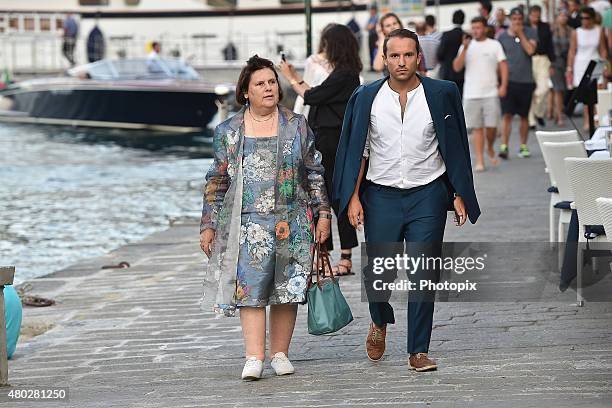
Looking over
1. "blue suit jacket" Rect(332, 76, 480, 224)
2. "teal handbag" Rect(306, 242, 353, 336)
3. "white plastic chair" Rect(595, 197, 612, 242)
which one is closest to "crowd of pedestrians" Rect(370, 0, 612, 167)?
"blue suit jacket" Rect(332, 76, 480, 224)

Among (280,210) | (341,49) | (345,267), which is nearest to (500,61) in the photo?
(345,267)

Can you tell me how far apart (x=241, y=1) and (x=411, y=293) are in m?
46.9

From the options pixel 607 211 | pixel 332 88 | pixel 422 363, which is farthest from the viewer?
pixel 332 88

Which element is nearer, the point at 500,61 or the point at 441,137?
the point at 441,137

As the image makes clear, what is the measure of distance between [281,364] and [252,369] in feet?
0.70

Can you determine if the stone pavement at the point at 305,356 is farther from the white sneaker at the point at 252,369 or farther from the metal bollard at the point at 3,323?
the metal bollard at the point at 3,323

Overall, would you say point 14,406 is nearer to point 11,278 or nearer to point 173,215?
point 11,278

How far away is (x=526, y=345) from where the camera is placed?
810cm

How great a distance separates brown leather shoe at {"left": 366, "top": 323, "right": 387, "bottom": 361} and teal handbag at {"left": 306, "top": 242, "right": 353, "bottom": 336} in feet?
0.79

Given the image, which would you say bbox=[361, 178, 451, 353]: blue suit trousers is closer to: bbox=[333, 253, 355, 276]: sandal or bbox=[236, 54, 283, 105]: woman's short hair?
bbox=[236, 54, 283, 105]: woman's short hair

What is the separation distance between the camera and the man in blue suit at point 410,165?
297 inches

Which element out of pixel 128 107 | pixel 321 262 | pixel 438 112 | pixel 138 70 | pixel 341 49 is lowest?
pixel 128 107

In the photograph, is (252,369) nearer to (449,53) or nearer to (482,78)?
(482,78)

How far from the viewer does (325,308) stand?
7.66m
